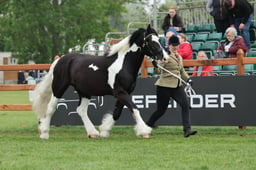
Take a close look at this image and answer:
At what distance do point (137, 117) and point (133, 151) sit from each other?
1536 millimetres

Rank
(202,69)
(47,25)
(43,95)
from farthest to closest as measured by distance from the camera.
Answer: (47,25) < (202,69) < (43,95)

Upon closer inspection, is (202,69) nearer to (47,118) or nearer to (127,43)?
(127,43)

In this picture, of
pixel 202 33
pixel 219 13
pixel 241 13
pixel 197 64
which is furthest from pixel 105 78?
pixel 202 33

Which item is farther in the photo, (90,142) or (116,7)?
(116,7)

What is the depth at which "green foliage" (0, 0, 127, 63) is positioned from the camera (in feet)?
164

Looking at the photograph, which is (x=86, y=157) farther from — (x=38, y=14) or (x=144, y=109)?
(x=38, y=14)

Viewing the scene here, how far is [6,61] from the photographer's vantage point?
218 ft

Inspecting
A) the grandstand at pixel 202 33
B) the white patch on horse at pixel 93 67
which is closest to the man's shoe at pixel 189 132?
the white patch on horse at pixel 93 67

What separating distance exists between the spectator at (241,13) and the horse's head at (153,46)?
528cm

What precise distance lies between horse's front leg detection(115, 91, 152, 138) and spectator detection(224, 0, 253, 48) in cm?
579

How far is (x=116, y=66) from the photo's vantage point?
11906 mm

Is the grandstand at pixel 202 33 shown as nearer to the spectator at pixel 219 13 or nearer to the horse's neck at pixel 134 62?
the spectator at pixel 219 13

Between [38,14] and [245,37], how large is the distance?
34.9m

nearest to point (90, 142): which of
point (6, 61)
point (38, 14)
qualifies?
point (38, 14)
